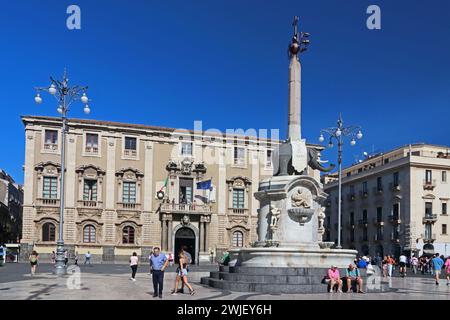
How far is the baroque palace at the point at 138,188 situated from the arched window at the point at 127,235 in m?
0.09

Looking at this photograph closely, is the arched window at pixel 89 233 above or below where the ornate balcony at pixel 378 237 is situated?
above

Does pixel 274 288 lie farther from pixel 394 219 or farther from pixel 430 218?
pixel 394 219

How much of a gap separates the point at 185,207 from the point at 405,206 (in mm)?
20699

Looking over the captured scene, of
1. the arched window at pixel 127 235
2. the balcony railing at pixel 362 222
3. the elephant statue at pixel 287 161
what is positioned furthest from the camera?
the balcony railing at pixel 362 222

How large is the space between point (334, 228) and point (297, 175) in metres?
49.0

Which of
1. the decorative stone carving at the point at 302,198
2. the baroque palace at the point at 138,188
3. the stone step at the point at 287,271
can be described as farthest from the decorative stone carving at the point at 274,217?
the baroque palace at the point at 138,188

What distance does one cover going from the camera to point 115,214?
159 feet

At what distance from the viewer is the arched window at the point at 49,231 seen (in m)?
46.6

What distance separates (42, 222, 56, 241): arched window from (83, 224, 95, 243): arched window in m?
2.57

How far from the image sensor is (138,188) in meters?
49.7

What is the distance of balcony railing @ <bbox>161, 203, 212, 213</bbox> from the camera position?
162 ft

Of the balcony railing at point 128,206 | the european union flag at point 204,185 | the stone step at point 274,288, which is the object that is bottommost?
the stone step at point 274,288

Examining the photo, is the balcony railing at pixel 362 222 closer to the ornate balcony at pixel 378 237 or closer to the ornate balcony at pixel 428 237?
the ornate balcony at pixel 378 237

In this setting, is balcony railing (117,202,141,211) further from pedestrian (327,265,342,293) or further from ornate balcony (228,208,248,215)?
pedestrian (327,265,342,293)
